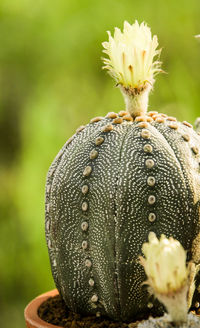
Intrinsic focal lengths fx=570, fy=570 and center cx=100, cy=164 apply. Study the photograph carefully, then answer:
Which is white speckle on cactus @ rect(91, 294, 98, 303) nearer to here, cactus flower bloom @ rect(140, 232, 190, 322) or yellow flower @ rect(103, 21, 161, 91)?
cactus flower bloom @ rect(140, 232, 190, 322)

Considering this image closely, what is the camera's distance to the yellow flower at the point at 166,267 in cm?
99

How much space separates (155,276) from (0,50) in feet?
11.9

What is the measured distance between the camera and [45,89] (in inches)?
175

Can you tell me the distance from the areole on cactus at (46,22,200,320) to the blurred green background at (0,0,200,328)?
2689 mm

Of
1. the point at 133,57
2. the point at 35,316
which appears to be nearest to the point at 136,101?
the point at 133,57

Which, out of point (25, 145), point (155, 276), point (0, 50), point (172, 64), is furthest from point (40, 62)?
point (155, 276)

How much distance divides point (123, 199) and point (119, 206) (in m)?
0.02

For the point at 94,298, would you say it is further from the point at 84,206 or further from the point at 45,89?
the point at 45,89

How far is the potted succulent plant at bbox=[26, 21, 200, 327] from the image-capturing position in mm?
1304

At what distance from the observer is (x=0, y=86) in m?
4.38

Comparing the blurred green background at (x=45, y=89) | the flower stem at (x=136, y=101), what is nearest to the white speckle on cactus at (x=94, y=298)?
the flower stem at (x=136, y=101)

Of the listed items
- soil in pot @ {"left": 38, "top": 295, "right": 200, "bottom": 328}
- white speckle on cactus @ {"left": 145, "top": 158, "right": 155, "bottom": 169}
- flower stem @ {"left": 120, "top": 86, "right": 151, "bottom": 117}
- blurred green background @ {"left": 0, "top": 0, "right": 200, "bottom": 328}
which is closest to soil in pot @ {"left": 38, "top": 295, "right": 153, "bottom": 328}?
soil in pot @ {"left": 38, "top": 295, "right": 200, "bottom": 328}

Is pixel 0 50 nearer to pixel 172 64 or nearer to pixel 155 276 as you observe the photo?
pixel 172 64

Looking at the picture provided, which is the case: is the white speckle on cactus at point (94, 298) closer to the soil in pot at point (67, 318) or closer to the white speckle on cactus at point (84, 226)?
the soil in pot at point (67, 318)
